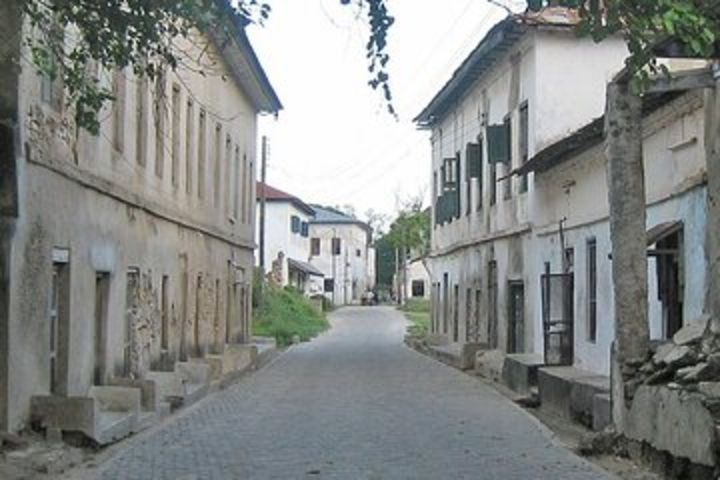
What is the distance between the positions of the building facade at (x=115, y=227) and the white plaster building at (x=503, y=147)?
5390mm

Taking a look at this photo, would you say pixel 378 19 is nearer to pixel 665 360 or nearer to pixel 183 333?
pixel 665 360

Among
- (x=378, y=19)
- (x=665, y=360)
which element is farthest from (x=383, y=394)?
(x=378, y=19)

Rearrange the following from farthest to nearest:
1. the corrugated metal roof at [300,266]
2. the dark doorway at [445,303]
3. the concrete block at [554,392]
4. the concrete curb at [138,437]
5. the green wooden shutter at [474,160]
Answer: the corrugated metal roof at [300,266] < the dark doorway at [445,303] < the green wooden shutter at [474,160] < the concrete block at [554,392] < the concrete curb at [138,437]

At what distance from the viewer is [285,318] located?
1752 inches

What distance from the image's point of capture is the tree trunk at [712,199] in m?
11.2

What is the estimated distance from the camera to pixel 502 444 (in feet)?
41.5

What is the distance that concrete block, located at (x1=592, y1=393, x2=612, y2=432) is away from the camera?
12.5m

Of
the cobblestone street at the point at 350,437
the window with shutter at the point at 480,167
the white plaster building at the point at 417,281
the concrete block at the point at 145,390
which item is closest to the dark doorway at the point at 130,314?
the cobblestone street at the point at 350,437

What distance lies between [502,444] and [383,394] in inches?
255

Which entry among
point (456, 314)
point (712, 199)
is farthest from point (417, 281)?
point (712, 199)

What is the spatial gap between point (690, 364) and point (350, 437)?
4.40 m

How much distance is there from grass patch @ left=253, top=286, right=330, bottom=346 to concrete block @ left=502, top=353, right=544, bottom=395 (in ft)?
56.3

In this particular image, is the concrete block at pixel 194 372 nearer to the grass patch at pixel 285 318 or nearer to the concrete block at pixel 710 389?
the concrete block at pixel 710 389

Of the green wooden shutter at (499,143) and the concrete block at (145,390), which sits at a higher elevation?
the green wooden shutter at (499,143)
